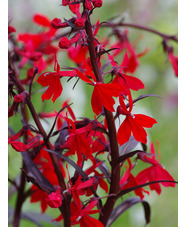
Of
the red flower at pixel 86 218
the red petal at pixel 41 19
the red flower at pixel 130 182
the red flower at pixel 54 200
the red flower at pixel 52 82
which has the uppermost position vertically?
the red petal at pixel 41 19

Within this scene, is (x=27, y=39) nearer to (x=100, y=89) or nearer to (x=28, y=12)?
(x=100, y=89)

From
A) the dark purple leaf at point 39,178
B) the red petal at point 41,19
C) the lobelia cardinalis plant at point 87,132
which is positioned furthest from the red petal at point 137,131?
the red petal at point 41,19

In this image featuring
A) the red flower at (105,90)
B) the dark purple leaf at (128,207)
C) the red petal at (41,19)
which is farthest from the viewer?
the red petal at (41,19)

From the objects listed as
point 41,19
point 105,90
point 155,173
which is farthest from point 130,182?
point 41,19

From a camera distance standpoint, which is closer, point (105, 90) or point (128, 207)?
point (105, 90)

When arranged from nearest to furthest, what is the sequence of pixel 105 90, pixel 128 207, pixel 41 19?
pixel 105 90 < pixel 128 207 < pixel 41 19

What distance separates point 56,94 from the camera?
1.19ft

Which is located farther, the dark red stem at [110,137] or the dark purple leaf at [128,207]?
the dark purple leaf at [128,207]

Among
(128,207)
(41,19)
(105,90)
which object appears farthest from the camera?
(41,19)

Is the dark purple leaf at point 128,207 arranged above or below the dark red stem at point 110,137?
below

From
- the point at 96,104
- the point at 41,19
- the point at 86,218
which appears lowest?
the point at 86,218

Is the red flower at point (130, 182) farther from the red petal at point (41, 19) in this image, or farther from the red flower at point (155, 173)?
the red petal at point (41, 19)

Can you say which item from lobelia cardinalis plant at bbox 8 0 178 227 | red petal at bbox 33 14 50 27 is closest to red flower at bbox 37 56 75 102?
lobelia cardinalis plant at bbox 8 0 178 227

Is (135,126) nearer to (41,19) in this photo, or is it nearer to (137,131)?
(137,131)
